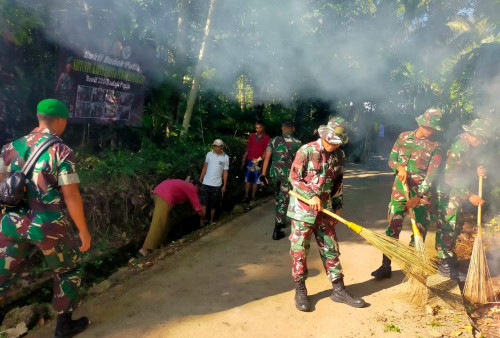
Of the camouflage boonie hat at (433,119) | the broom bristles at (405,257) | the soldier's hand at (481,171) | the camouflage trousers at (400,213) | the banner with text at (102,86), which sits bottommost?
Answer: the broom bristles at (405,257)

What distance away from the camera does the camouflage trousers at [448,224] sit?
12.8ft

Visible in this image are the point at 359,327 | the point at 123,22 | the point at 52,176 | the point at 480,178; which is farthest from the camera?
the point at 123,22

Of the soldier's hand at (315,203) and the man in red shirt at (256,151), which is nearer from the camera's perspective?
the soldier's hand at (315,203)

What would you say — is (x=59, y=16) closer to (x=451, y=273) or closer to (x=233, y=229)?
(x=233, y=229)

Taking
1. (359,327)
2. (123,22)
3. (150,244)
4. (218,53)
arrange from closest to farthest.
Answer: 1. (359,327)
2. (150,244)
3. (123,22)
4. (218,53)

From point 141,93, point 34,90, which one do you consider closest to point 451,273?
point 141,93

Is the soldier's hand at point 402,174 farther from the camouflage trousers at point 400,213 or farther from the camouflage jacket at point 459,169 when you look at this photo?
the camouflage jacket at point 459,169

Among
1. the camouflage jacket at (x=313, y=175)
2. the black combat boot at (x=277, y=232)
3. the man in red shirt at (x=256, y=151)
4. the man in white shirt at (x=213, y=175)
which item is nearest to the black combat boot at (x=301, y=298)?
the camouflage jacket at (x=313, y=175)

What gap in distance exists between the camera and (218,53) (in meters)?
8.98

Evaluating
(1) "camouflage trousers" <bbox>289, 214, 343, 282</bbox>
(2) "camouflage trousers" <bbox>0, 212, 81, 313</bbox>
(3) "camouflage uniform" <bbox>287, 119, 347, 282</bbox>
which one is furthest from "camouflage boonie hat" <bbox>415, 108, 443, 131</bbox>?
(2) "camouflage trousers" <bbox>0, 212, 81, 313</bbox>

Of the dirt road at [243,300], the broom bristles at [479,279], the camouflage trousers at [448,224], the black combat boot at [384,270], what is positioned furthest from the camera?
the black combat boot at [384,270]

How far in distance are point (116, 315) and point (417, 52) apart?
9.21 metres

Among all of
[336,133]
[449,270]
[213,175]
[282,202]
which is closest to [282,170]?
[282,202]

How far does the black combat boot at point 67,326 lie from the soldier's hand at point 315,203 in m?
2.32
